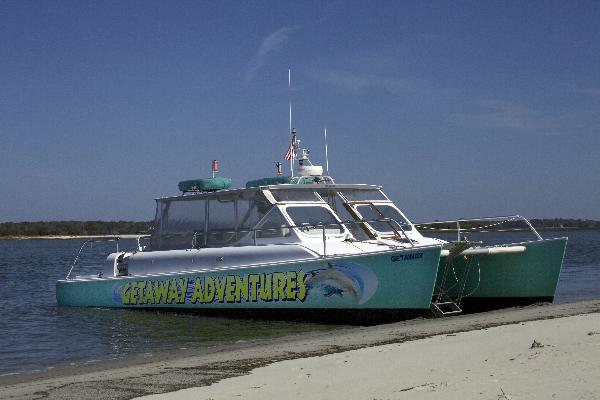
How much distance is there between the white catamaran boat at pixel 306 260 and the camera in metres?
13.4

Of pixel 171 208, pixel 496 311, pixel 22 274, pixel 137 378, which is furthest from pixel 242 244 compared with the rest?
pixel 22 274

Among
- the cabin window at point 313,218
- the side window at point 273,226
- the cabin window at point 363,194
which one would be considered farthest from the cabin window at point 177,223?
the cabin window at point 363,194

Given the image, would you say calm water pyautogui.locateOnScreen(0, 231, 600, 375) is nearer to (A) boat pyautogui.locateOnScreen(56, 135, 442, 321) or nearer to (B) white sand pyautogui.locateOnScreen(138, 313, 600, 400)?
(A) boat pyautogui.locateOnScreen(56, 135, 442, 321)

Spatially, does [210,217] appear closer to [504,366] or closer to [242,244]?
[242,244]

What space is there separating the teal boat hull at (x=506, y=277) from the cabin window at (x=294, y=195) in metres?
3.01

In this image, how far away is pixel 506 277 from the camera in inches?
601

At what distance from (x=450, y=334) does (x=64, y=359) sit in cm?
580

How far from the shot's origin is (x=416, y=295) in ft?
43.2

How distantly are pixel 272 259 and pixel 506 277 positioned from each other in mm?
4570

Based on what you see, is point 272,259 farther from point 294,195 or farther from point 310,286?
point 294,195

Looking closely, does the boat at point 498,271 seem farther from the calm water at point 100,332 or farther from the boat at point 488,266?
the calm water at point 100,332

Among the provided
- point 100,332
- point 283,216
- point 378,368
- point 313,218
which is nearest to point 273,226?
point 283,216

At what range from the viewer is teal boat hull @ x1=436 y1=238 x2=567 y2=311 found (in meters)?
14.8

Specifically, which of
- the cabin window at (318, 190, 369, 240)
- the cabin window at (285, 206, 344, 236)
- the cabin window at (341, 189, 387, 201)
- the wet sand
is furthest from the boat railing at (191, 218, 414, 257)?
the wet sand
